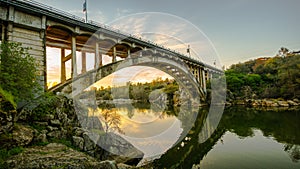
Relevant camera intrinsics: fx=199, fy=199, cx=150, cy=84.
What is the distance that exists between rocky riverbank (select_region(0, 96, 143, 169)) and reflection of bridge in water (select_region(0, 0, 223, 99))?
3.11 metres

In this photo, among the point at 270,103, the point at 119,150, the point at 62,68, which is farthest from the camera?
the point at 270,103

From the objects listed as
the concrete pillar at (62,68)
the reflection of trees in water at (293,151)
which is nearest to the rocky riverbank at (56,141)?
the concrete pillar at (62,68)

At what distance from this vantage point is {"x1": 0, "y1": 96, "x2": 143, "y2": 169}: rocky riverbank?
5016 millimetres

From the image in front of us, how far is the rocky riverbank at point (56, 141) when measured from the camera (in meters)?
5.02

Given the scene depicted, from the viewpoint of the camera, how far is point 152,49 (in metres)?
20.5

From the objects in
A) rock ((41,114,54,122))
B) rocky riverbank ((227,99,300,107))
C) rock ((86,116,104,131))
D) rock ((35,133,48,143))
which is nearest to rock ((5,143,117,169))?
rock ((35,133,48,143))

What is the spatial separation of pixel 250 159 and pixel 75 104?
27.5 feet

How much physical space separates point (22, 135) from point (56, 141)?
121cm

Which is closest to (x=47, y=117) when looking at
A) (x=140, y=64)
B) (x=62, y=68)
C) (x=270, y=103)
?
(x=62, y=68)

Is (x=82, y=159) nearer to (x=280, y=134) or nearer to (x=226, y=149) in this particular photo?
(x=226, y=149)

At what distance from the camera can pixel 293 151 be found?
8.96 metres

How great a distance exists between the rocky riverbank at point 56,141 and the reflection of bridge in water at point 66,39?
3109 millimetres

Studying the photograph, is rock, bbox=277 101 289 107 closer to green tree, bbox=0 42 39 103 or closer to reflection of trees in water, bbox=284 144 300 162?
reflection of trees in water, bbox=284 144 300 162

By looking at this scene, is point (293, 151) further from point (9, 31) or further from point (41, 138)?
point (9, 31)
